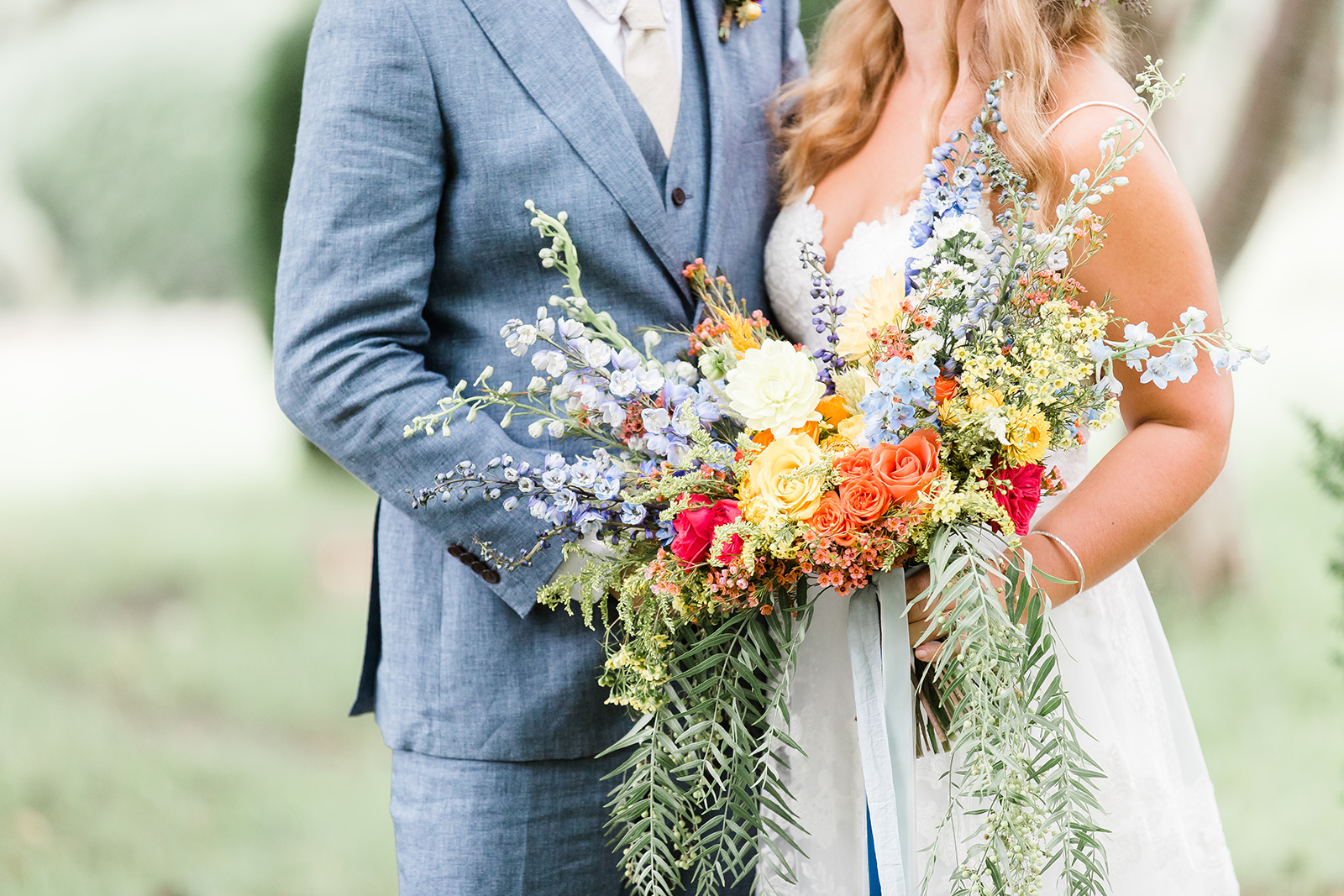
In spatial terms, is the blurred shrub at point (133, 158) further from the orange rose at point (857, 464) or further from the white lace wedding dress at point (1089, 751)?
the orange rose at point (857, 464)

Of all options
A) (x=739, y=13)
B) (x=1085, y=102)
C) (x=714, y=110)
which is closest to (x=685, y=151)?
(x=714, y=110)

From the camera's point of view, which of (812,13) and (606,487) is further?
(812,13)

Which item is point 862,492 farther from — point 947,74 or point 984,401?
point 947,74

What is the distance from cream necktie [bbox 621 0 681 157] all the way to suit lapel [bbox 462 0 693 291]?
2.9 inches

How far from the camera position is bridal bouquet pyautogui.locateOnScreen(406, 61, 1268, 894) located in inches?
36.8

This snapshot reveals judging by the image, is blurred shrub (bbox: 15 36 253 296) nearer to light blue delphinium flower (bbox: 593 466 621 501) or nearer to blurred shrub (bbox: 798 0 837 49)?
blurred shrub (bbox: 798 0 837 49)

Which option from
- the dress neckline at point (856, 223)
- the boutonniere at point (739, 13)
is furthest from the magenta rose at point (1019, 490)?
the boutonniere at point (739, 13)

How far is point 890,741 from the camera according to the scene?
108cm

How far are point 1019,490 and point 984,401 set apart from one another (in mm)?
133

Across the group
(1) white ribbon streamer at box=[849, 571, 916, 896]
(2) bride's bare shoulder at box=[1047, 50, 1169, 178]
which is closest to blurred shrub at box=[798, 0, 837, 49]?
(2) bride's bare shoulder at box=[1047, 50, 1169, 178]

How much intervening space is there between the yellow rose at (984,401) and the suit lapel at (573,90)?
1.89ft

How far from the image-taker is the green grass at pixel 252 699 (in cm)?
333

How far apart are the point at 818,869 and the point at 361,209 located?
3.58ft

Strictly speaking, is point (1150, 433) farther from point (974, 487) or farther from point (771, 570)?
point (771, 570)
